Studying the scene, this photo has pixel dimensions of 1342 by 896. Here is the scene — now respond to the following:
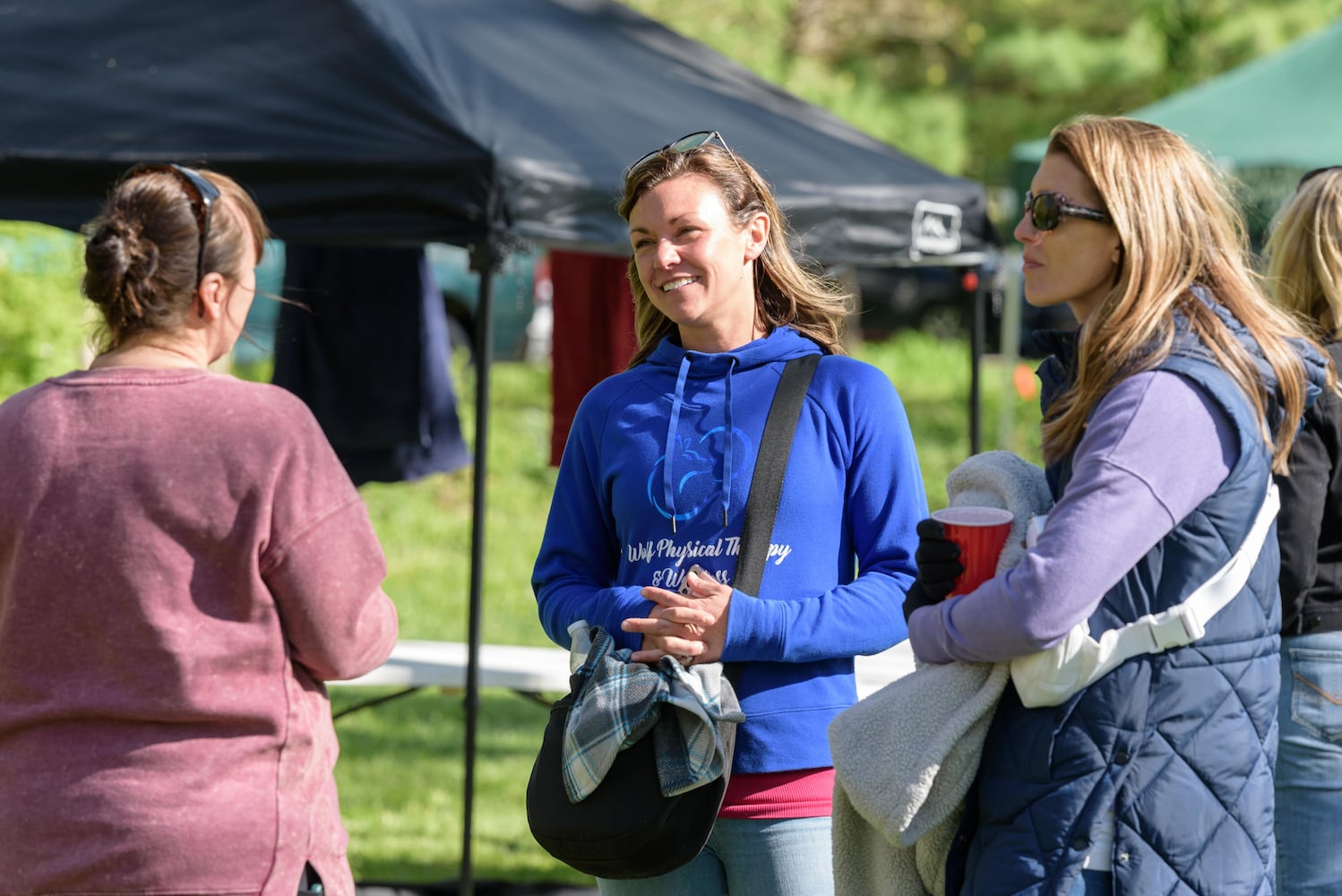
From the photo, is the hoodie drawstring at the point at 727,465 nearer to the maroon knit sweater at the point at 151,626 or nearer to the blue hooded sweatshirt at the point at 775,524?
the blue hooded sweatshirt at the point at 775,524

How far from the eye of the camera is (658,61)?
17.2ft

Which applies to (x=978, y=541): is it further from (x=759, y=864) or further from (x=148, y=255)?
(x=148, y=255)

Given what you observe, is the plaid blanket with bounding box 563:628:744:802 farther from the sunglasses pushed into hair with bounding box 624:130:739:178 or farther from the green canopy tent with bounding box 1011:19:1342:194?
the green canopy tent with bounding box 1011:19:1342:194

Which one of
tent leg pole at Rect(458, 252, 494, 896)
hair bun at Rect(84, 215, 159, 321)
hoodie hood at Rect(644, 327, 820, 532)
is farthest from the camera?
tent leg pole at Rect(458, 252, 494, 896)

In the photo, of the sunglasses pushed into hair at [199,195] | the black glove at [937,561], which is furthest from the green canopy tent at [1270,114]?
the sunglasses pushed into hair at [199,195]

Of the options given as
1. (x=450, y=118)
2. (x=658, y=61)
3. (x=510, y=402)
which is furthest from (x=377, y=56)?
(x=510, y=402)

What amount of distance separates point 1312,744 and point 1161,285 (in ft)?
3.97

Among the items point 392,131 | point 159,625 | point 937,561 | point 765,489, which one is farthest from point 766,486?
point 392,131

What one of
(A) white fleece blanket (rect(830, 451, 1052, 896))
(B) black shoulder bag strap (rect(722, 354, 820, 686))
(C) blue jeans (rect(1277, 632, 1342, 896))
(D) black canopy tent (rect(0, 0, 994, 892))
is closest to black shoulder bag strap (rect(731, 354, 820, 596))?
(B) black shoulder bag strap (rect(722, 354, 820, 686))

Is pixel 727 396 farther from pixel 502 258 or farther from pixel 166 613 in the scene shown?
pixel 502 258

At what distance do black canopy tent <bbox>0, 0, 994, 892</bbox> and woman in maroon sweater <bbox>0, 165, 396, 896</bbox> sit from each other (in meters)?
1.74

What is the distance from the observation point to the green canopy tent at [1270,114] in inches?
328

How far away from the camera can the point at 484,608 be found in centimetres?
885

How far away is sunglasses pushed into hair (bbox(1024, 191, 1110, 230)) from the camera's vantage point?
207 centimetres
